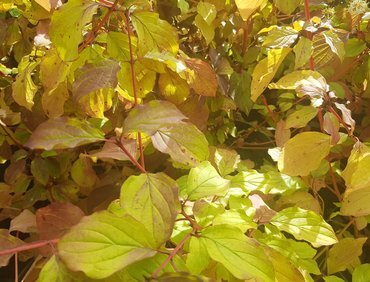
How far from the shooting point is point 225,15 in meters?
1.13

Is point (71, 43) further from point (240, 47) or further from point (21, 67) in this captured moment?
point (240, 47)

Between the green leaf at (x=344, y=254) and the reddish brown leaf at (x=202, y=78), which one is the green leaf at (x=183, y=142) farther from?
the green leaf at (x=344, y=254)

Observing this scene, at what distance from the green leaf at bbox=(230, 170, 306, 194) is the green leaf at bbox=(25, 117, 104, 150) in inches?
13.0

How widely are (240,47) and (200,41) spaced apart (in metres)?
0.12

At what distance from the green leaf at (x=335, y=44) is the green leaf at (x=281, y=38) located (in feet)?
Answer: 0.19

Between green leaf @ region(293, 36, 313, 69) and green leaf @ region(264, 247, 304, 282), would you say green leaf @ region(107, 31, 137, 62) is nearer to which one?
green leaf @ region(293, 36, 313, 69)

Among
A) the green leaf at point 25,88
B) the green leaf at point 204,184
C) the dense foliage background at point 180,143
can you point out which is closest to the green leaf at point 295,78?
the dense foliage background at point 180,143

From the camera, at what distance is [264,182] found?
800 mm

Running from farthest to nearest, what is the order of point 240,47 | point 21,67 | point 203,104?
point 240,47 < point 203,104 < point 21,67

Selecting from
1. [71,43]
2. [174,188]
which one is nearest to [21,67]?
[71,43]

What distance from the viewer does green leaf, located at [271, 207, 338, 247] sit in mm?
647

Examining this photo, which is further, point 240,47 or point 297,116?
point 240,47

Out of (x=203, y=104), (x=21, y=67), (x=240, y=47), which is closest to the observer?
(x=21, y=67)

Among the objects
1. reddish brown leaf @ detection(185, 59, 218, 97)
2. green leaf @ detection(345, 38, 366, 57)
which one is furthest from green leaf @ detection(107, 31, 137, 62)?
green leaf @ detection(345, 38, 366, 57)
